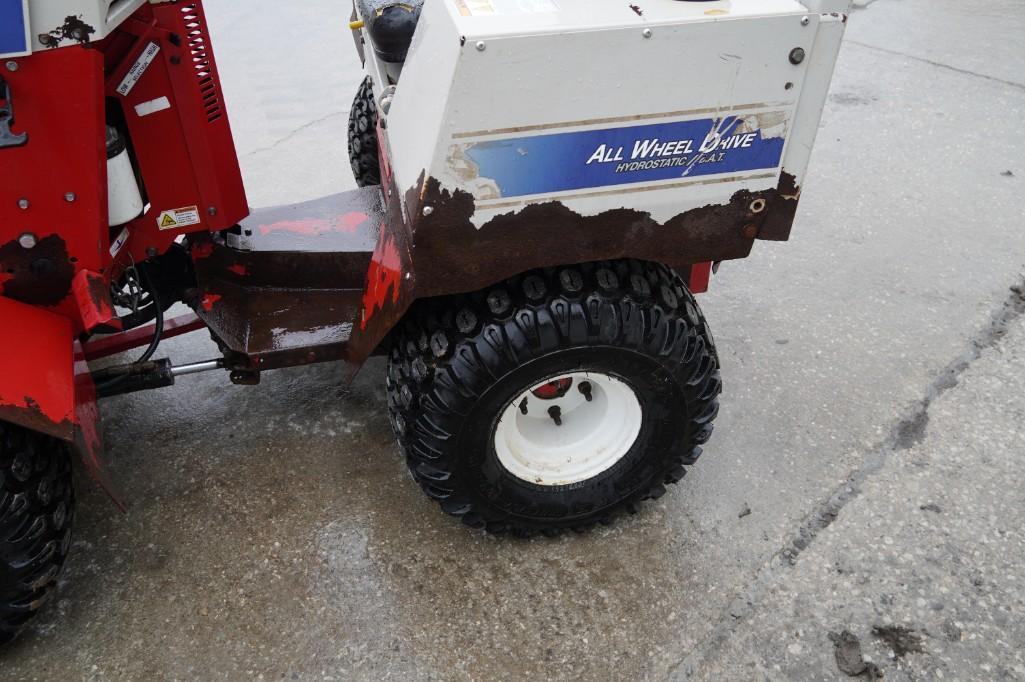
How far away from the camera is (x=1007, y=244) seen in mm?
3375

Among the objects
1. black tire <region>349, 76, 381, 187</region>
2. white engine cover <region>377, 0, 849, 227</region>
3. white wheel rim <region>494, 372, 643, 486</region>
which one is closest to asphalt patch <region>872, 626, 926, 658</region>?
white wheel rim <region>494, 372, 643, 486</region>

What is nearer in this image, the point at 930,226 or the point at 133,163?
the point at 133,163

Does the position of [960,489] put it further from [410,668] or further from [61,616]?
[61,616]

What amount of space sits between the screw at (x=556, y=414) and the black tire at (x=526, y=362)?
0.20m

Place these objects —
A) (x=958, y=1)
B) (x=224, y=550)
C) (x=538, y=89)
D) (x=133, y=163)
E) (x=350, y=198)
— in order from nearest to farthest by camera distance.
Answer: (x=538, y=89)
(x=133, y=163)
(x=224, y=550)
(x=350, y=198)
(x=958, y=1)

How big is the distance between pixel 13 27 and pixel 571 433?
4.85ft

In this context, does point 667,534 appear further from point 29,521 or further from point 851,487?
point 29,521

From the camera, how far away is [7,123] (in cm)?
166

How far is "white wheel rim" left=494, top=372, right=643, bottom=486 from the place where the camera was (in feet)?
6.81

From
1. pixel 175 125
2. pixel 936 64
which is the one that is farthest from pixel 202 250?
pixel 936 64

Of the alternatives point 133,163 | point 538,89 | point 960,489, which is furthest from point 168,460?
point 960,489

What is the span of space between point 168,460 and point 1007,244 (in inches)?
125

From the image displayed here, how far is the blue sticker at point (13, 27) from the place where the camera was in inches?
60.4

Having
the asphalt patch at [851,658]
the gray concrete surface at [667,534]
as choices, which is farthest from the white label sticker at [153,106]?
the asphalt patch at [851,658]
